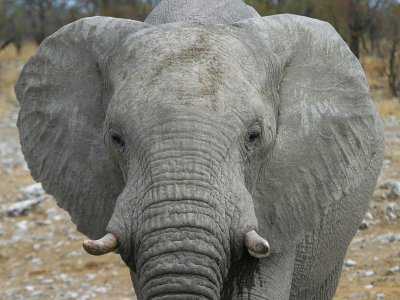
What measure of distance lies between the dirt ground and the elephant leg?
6.12 feet

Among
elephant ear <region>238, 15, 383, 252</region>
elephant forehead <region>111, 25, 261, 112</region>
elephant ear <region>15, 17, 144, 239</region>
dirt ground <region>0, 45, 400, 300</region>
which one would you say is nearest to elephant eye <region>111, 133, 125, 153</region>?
elephant forehead <region>111, 25, 261, 112</region>

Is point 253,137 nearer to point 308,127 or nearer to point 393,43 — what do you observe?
point 308,127

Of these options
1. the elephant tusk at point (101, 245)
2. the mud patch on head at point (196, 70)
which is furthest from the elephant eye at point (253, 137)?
the elephant tusk at point (101, 245)

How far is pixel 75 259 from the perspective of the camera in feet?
18.1

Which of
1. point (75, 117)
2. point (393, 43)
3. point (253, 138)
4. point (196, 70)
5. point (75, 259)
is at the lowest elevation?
point (393, 43)

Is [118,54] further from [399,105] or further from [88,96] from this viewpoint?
[399,105]

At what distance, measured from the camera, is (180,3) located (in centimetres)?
270

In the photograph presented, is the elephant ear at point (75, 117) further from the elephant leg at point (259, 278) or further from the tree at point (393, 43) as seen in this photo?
the tree at point (393, 43)

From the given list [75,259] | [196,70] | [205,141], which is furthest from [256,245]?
[75,259]

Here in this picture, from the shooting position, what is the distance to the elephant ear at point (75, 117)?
8.21 feet

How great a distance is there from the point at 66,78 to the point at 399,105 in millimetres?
10933

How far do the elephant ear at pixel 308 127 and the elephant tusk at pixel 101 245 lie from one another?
52 centimetres

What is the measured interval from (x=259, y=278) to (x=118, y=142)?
0.59 m

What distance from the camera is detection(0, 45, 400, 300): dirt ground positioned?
186 inches
